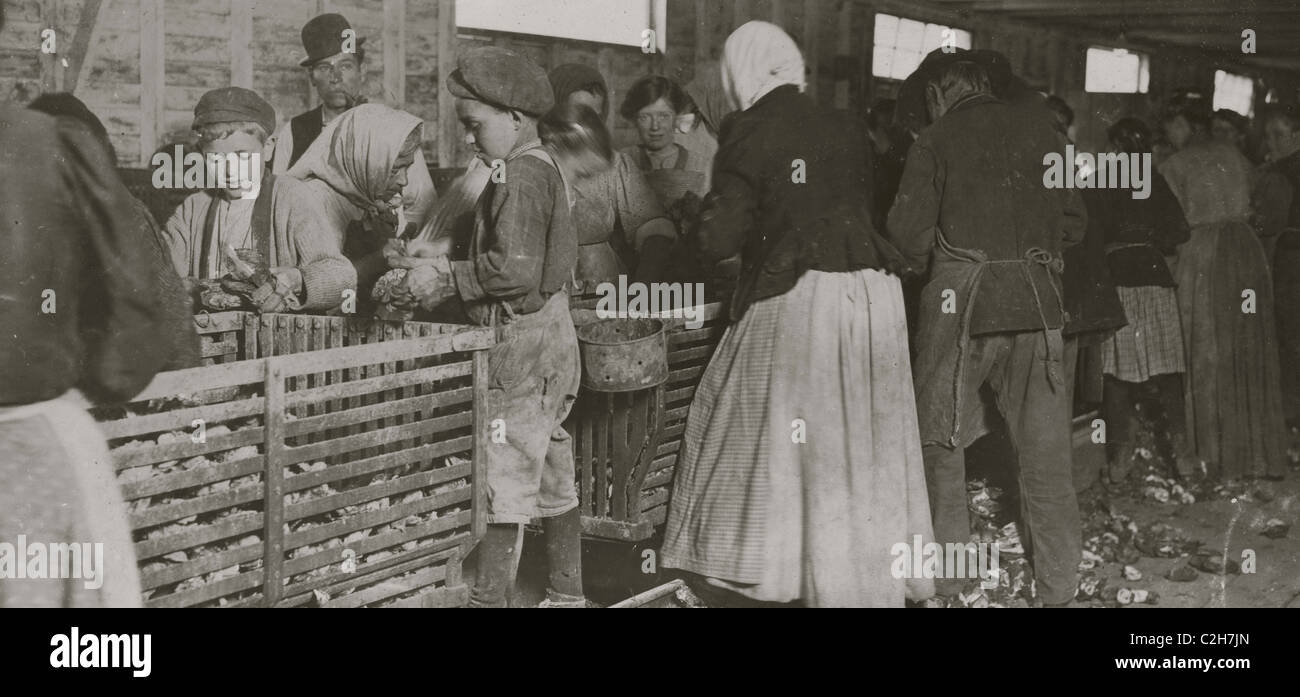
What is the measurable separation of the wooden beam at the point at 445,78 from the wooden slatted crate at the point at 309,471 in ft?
10.2

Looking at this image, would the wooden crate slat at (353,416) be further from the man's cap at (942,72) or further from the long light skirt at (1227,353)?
the long light skirt at (1227,353)

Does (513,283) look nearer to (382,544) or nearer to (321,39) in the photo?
(382,544)

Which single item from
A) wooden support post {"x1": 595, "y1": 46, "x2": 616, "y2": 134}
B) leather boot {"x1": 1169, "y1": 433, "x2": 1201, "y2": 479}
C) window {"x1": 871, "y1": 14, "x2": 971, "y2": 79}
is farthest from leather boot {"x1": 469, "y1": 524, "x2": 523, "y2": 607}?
window {"x1": 871, "y1": 14, "x2": 971, "y2": 79}

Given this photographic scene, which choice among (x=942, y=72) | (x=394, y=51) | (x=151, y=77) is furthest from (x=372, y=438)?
(x=394, y=51)

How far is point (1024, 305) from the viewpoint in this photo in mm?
4516

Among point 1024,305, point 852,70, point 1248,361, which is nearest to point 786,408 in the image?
point 1024,305

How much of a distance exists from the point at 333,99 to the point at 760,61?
2.25 metres

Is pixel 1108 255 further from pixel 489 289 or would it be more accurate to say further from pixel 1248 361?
pixel 489 289

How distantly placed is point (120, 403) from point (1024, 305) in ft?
9.93

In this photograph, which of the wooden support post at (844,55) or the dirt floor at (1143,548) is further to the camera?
the wooden support post at (844,55)

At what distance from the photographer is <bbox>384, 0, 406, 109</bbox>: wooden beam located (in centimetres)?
679

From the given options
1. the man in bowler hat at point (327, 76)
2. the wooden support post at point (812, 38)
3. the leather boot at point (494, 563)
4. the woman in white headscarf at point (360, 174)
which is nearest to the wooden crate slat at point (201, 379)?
the leather boot at point (494, 563)

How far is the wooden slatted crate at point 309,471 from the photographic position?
3021 millimetres

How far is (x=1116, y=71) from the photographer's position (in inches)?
517
